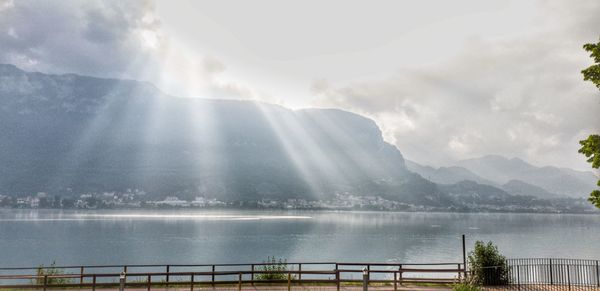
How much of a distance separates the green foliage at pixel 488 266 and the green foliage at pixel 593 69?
11.8 meters

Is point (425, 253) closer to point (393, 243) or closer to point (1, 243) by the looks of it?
point (393, 243)

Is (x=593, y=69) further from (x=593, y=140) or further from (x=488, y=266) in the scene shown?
(x=488, y=266)

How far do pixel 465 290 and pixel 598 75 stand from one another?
11720mm

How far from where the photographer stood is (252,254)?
90.4 m

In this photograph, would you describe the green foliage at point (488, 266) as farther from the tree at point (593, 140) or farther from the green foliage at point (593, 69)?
the green foliage at point (593, 69)

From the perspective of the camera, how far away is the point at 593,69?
21.4 m

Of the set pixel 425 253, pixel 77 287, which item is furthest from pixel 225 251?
pixel 77 287

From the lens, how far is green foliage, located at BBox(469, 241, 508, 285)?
2772 centimetres

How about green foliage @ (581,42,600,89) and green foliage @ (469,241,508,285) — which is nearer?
green foliage @ (581,42,600,89)

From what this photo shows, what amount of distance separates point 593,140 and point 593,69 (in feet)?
11.1

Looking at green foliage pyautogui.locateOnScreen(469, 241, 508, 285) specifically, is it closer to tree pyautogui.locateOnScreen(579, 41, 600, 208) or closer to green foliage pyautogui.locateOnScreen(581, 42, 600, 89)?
tree pyautogui.locateOnScreen(579, 41, 600, 208)

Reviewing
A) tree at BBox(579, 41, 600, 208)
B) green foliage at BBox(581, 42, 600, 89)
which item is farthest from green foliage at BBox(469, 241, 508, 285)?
green foliage at BBox(581, 42, 600, 89)

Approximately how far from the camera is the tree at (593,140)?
811 inches

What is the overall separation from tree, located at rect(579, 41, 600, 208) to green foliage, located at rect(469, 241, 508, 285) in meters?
7.98
